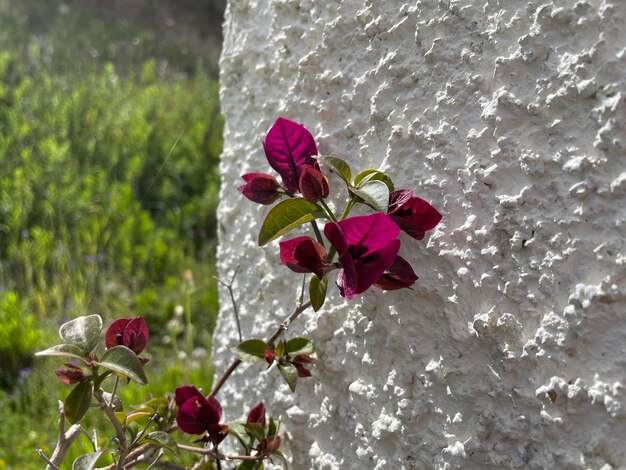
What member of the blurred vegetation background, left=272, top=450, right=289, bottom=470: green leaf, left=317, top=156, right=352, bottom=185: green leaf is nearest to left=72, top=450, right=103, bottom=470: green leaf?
left=272, top=450, right=289, bottom=470: green leaf

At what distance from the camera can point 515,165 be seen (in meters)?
0.65

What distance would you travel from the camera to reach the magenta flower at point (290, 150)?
0.79 meters

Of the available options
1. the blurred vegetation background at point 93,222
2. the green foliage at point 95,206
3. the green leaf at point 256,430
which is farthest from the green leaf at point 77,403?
the green foliage at point 95,206

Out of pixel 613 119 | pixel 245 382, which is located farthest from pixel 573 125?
pixel 245 382

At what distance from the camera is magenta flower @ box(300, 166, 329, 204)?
0.74 m

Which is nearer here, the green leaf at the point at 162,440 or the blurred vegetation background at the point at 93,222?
the green leaf at the point at 162,440

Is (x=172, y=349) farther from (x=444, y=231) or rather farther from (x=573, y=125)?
(x=573, y=125)

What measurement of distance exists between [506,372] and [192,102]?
4062 millimetres

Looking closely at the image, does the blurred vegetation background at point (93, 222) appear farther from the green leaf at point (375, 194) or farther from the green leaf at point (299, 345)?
the green leaf at point (375, 194)

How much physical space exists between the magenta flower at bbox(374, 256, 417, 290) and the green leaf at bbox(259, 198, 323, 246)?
105 mm

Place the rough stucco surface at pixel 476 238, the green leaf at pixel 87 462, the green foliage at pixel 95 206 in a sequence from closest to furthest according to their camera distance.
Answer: the rough stucco surface at pixel 476 238 < the green leaf at pixel 87 462 < the green foliage at pixel 95 206

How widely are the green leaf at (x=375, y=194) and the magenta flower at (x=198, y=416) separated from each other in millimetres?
357

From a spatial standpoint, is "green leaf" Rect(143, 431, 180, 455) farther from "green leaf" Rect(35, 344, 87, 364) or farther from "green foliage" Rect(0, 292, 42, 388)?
"green foliage" Rect(0, 292, 42, 388)

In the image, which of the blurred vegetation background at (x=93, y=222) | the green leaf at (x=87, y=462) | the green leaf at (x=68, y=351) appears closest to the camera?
the green leaf at (x=68, y=351)
